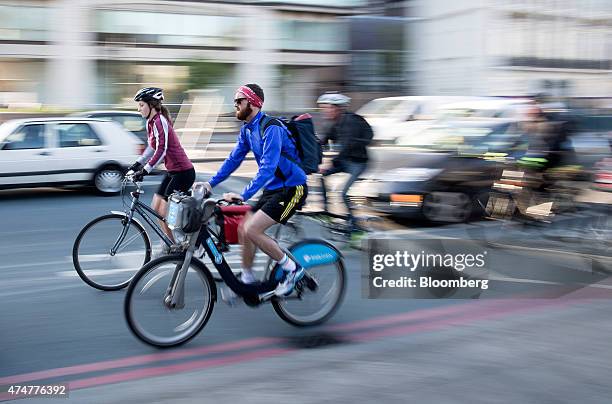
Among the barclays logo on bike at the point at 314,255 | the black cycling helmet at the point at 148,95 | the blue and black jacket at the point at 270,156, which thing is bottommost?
the barclays logo on bike at the point at 314,255

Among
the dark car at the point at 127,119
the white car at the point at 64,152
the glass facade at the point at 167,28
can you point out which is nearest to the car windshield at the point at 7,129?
the white car at the point at 64,152

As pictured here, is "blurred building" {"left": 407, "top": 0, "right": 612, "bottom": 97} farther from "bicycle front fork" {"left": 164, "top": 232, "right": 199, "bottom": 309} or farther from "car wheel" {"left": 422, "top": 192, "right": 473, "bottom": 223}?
"bicycle front fork" {"left": 164, "top": 232, "right": 199, "bottom": 309}

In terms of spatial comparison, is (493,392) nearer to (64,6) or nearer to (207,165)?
(207,165)

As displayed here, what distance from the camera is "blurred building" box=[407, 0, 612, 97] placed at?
17.4 metres

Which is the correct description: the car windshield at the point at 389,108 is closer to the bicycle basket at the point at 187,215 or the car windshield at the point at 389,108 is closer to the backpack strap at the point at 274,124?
the backpack strap at the point at 274,124

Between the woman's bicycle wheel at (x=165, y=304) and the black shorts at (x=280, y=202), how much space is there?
2.11 feet

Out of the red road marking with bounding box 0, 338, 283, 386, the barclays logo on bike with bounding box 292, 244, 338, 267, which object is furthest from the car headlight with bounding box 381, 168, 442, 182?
the red road marking with bounding box 0, 338, 283, 386

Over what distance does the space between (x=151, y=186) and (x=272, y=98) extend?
87.8ft

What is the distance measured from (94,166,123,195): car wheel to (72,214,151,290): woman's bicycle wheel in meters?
6.48

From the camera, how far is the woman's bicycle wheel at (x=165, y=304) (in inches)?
193

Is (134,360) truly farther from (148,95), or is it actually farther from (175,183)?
(148,95)

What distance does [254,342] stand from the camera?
5289mm

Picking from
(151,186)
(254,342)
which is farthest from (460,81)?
(254,342)

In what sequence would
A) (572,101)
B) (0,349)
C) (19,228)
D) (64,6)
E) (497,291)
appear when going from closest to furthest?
(0,349)
(497,291)
(19,228)
(572,101)
(64,6)
